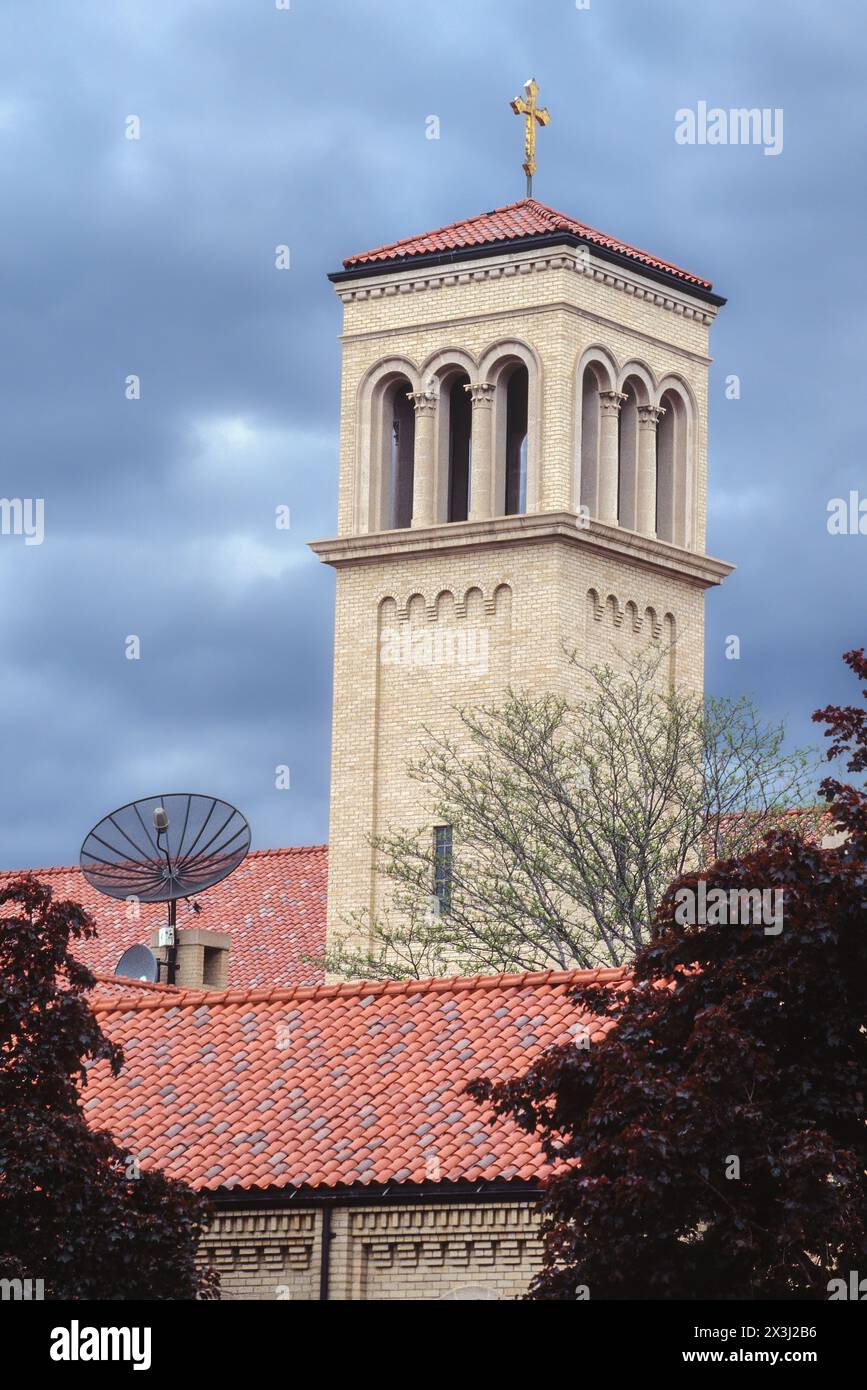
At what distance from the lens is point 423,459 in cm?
6156

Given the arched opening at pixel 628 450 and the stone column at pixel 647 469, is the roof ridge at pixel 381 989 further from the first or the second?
the arched opening at pixel 628 450

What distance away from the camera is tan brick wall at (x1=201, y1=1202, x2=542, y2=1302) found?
30891 millimetres

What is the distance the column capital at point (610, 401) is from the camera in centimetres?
6184

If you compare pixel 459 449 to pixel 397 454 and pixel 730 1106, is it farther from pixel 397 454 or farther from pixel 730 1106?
pixel 730 1106

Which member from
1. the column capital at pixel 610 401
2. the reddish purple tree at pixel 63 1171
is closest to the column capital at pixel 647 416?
the column capital at pixel 610 401

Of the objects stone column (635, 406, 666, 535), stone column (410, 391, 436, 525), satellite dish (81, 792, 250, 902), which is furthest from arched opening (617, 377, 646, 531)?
satellite dish (81, 792, 250, 902)

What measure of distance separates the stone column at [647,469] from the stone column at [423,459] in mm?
4013

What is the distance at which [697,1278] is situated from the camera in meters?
24.4

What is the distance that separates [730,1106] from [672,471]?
39977mm

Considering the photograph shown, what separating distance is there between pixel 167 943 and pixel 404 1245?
71.8 ft

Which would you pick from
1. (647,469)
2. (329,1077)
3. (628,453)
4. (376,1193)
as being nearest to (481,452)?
(628,453)
